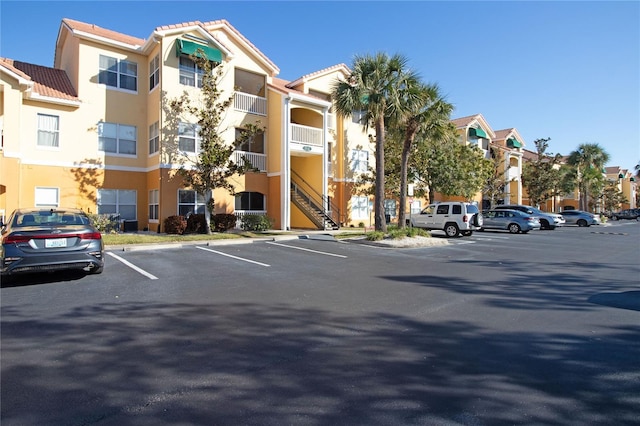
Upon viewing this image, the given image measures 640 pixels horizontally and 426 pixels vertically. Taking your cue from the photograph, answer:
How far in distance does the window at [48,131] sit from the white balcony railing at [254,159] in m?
8.77

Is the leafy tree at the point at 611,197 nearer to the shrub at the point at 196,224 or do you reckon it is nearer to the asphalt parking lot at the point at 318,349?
the shrub at the point at 196,224

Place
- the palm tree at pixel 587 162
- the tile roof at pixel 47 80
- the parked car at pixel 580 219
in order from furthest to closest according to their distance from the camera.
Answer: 1. the palm tree at pixel 587 162
2. the parked car at pixel 580 219
3. the tile roof at pixel 47 80

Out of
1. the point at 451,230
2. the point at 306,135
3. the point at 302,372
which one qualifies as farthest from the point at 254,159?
the point at 302,372

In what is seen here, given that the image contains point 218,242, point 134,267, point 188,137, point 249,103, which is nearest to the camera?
point 134,267

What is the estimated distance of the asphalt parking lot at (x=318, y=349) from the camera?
3.37 m

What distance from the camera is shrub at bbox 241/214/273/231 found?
2086 centimetres

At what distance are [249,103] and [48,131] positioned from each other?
1031 cm

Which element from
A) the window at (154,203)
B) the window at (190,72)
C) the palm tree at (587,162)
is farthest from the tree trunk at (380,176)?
the palm tree at (587,162)

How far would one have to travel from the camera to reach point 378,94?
737 inches

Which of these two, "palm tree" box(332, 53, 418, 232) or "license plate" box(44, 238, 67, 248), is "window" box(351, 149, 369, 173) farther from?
"license plate" box(44, 238, 67, 248)

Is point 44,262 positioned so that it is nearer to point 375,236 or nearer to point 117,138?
point 375,236

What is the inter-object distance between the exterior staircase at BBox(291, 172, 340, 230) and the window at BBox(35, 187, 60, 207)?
12.6 meters

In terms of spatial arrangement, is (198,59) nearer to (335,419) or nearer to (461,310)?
(461,310)

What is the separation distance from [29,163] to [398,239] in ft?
58.1
